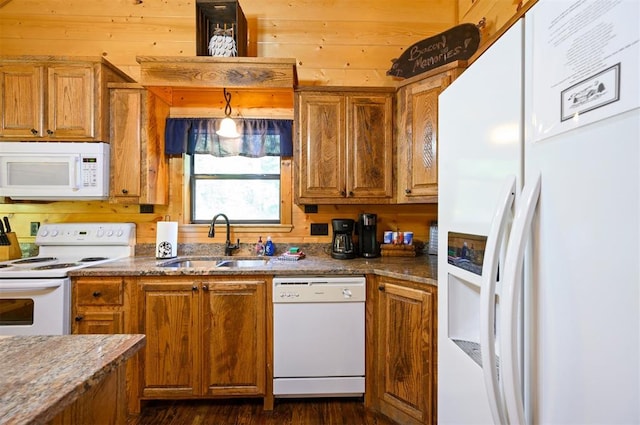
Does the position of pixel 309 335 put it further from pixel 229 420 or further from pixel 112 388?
pixel 112 388

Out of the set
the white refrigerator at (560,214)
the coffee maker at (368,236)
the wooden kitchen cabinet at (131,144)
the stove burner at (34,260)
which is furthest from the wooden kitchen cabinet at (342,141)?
the stove burner at (34,260)

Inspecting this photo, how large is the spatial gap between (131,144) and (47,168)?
598 millimetres

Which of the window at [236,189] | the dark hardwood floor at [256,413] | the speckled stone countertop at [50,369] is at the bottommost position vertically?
the dark hardwood floor at [256,413]

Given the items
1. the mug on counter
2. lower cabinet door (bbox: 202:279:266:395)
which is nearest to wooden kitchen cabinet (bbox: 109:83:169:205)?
lower cabinet door (bbox: 202:279:266:395)

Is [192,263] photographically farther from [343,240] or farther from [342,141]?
[342,141]

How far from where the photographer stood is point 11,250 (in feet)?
7.62

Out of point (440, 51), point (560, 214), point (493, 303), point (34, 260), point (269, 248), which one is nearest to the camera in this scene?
point (560, 214)

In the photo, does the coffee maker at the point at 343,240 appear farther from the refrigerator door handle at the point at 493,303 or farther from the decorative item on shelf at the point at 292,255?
the refrigerator door handle at the point at 493,303

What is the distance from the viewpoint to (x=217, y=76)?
7.21ft

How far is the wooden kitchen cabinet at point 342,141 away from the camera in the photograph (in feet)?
7.48

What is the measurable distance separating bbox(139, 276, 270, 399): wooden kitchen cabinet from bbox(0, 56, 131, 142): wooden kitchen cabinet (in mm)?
1326

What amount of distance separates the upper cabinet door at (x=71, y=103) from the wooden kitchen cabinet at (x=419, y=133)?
231cm

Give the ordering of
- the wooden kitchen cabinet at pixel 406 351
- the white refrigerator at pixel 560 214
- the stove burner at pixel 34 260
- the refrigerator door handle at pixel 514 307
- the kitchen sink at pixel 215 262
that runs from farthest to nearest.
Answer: the kitchen sink at pixel 215 262, the stove burner at pixel 34 260, the wooden kitchen cabinet at pixel 406 351, the refrigerator door handle at pixel 514 307, the white refrigerator at pixel 560 214

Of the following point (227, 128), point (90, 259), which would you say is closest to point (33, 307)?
point (90, 259)
